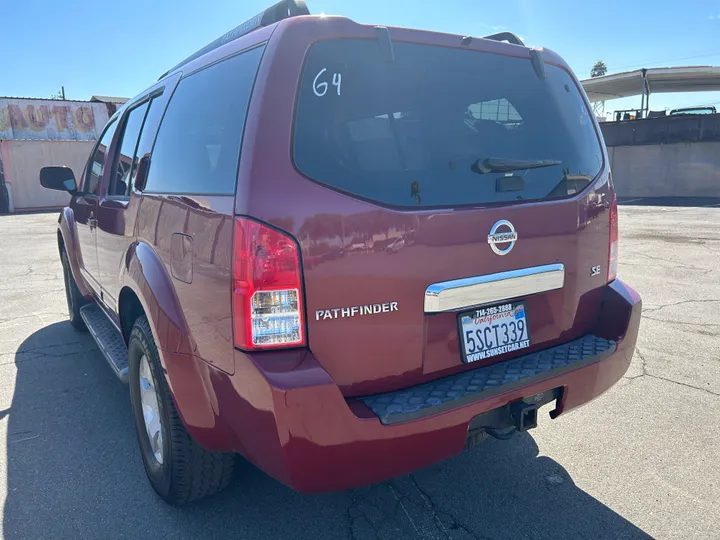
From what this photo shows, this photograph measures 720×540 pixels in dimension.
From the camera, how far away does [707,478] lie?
2.63 meters

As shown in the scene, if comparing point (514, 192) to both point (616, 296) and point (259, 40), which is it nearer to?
point (616, 296)

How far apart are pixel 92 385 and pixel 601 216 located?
361 cm

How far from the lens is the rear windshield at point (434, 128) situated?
191 centimetres

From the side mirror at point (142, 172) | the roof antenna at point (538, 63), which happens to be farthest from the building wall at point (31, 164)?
the roof antenna at point (538, 63)

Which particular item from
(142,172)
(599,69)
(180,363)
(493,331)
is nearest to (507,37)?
(493,331)

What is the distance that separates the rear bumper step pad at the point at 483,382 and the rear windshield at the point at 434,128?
692 mm

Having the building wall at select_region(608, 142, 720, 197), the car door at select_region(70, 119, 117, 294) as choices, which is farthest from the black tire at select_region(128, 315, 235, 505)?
the building wall at select_region(608, 142, 720, 197)

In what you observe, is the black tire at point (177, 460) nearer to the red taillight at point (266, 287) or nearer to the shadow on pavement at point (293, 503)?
the shadow on pavement at point (293, 503)

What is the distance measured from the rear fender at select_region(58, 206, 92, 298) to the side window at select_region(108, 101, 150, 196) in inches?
49.4

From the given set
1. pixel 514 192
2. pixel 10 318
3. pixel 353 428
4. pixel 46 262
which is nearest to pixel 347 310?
pixel 353 428

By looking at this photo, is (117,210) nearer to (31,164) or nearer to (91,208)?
(91,208)

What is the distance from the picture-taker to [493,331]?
7.26 ft

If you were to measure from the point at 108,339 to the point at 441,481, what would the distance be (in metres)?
2.44

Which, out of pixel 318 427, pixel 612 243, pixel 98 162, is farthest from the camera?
pixel 98 162
